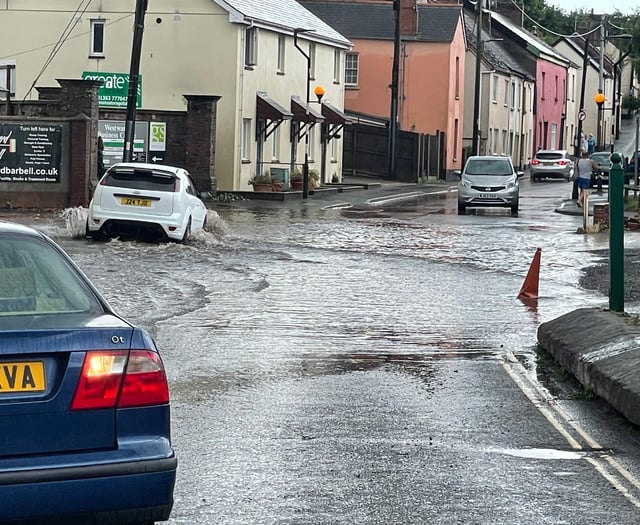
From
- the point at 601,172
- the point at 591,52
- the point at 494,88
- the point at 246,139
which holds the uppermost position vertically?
the point at 591,52

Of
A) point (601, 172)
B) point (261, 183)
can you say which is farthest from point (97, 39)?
point (601, 172)

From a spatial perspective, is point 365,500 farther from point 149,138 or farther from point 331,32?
point 331,32

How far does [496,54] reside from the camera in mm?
79500

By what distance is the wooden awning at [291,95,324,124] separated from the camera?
4716cm

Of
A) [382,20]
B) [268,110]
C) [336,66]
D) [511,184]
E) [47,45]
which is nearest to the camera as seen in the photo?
[511,184]

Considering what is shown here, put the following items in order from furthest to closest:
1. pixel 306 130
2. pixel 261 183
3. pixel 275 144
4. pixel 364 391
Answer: pixel 306 130, pixel 275 144, pixel 261 183, pixel 364 391

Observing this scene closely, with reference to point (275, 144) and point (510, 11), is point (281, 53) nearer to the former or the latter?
point (275, 144)

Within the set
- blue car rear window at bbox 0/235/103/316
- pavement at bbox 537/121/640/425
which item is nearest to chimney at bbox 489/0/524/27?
pavement at bbox 537/121/640/425

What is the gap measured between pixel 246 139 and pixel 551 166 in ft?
91.1

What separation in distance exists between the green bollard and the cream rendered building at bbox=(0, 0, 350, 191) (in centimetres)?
2791

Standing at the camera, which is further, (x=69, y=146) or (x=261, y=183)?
(x=261, y=183)

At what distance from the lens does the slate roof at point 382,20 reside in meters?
64.1

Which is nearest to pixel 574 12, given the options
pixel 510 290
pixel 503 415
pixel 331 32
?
pixel 331 32

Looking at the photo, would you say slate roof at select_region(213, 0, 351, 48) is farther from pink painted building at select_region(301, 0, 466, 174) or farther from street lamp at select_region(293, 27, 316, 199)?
pink painted building at select_region(301, 0, 466, 174)
